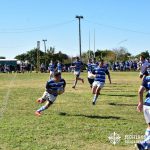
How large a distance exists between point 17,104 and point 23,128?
20.7 ft

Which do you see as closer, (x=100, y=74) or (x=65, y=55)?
(x=100, y=74)

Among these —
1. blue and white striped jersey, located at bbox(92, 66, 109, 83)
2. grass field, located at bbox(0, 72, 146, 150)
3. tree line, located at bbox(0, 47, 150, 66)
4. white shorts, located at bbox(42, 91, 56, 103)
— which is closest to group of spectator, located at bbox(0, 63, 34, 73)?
tree line, located at bbox(0, 47, 150, 66)

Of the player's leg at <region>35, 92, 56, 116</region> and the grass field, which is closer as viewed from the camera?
the grass field

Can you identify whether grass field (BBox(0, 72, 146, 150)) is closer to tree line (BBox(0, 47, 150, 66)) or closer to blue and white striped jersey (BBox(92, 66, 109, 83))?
blue and white striped jersey (BBox(92, 66, 109, 83))

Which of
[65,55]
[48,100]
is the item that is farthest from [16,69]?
[48,100]

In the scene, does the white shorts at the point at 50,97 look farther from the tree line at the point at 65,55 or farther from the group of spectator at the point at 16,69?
the tree line at the point at 65,55

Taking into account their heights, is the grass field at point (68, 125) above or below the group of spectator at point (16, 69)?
below

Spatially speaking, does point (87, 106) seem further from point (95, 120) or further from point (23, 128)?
point (23, 128)

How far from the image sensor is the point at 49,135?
11.9 metres

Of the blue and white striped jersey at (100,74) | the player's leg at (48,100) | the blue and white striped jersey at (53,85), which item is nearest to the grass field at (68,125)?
the player's leg at (48,100)

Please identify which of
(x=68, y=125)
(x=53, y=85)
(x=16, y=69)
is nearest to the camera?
(x=68, y=125)

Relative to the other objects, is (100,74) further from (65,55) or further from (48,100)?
(65,55)

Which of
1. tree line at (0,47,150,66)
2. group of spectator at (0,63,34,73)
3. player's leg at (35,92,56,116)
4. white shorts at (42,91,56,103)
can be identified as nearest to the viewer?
player's leg at (35,92,56,116)

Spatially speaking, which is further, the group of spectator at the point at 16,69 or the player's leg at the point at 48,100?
the group of spectator at the point at 16,69
